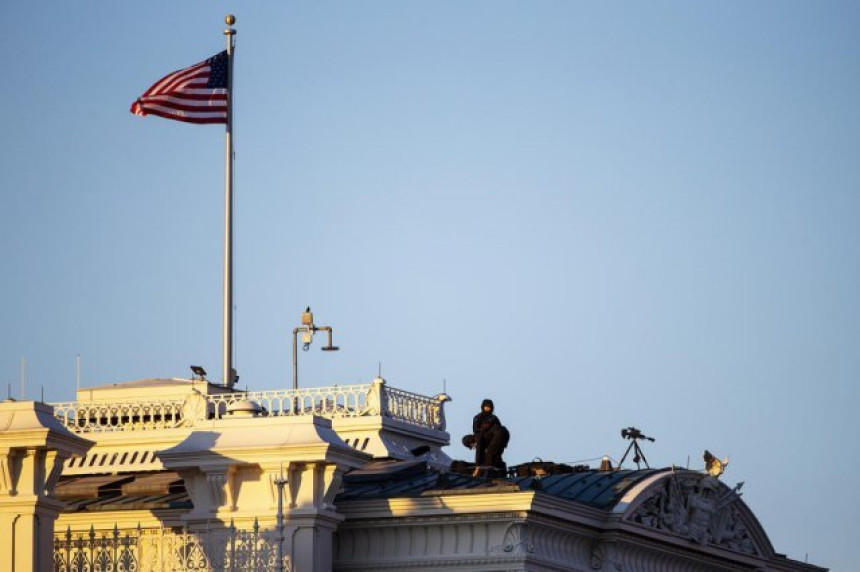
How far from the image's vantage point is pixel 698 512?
2766 inches

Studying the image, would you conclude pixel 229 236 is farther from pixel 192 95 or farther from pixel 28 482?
pixel 28 482

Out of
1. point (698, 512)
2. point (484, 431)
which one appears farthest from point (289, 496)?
point (698, 512)

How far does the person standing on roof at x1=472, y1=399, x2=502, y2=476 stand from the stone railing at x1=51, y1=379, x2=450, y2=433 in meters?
1.95

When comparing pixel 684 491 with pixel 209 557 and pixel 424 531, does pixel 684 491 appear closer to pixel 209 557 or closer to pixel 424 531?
pixel 424 531

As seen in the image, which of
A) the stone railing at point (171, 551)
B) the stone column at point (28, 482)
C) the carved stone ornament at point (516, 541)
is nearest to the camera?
the stone column at point (28, 482)

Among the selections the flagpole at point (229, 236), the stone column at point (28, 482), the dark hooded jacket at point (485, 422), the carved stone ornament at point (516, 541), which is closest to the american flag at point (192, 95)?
the flagpole at point (229, 236)

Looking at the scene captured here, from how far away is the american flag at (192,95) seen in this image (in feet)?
250

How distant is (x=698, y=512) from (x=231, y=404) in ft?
38.7

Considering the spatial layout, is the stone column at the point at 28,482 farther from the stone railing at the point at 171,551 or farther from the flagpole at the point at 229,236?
the flagpole at the point at 229,236

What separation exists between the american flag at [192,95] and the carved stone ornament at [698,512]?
1611cm

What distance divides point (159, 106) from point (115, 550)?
58.8 feet

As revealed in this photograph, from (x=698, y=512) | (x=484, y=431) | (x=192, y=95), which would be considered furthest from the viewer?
(x=192, y=95)

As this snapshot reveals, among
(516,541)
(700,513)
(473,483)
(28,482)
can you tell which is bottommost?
(516,541)

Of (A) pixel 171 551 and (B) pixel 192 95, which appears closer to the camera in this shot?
(A) pixel 171 551
